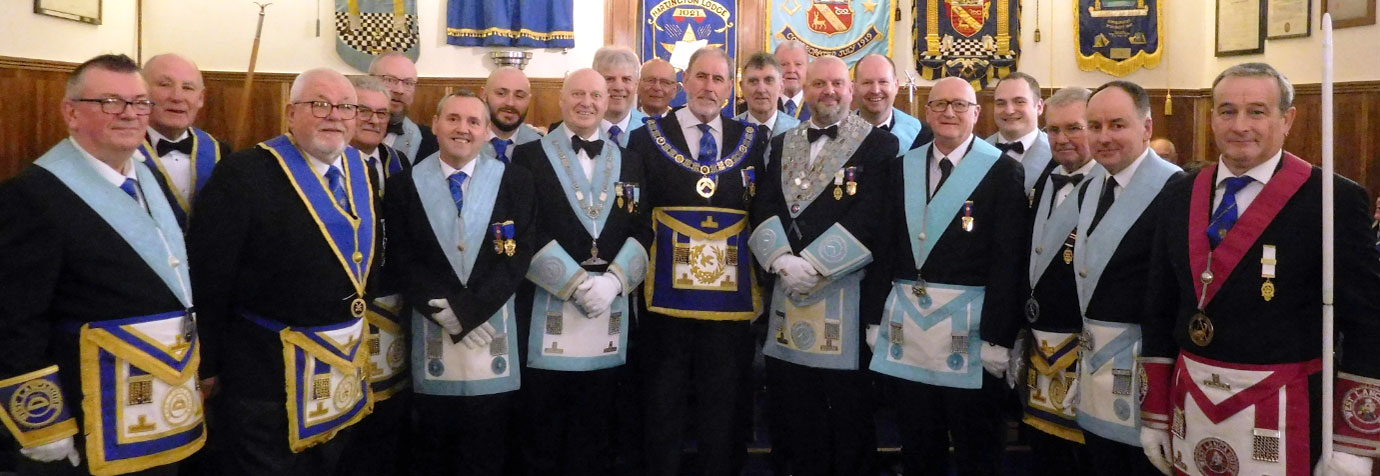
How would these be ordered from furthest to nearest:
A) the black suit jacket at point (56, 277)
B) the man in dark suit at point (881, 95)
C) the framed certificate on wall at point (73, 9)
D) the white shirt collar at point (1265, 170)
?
the framed certificate on wall at point (73, 9), the man in dark suit at point (881, 95), the white shirt collar at point (1265, 170), the black suit jacket at point (56, 277)

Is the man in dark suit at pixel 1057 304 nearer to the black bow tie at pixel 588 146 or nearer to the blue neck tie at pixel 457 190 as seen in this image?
the black bow tie at pixel 588 146

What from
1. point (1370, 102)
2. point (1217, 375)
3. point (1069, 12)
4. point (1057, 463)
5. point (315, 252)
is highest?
point (1069, 12)

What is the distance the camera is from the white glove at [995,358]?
353 cm

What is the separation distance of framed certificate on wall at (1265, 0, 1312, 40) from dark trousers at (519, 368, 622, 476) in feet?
24.9

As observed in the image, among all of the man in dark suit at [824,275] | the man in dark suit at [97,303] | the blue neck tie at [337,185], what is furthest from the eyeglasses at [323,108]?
the man in dark suit at [824,275]

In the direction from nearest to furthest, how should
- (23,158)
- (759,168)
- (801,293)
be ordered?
(801,293), (759,168), (23,158)

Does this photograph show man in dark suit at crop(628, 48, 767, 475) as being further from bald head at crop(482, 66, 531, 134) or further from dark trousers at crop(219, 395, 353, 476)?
dark trousers at crop(219, 395, 353, 476)

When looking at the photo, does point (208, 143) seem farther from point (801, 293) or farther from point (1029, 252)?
point (1029, 252)

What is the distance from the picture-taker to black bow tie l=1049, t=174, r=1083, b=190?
3443 millimetres

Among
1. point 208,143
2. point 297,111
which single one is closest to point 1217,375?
point 297,111

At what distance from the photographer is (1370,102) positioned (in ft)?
26.4

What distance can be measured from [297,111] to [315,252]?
1.60 feet

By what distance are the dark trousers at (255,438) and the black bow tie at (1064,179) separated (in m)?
2.83

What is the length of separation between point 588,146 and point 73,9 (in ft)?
18.4
